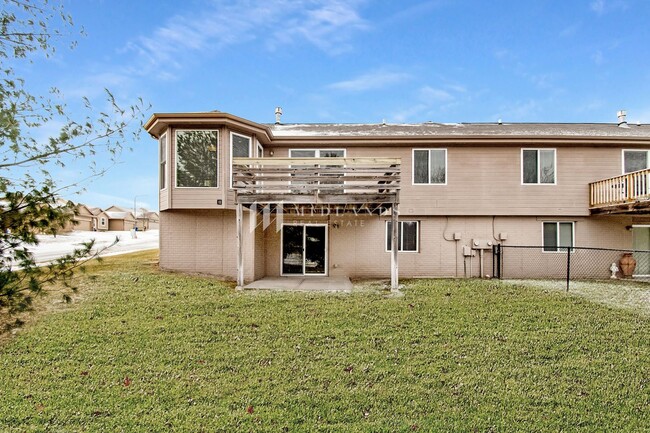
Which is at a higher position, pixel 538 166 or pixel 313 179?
pixel 538 166

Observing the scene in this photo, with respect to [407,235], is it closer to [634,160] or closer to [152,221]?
[634,160]

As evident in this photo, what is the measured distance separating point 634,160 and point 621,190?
2.14 m

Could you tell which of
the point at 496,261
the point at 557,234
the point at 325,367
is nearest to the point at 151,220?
the point at 496,261

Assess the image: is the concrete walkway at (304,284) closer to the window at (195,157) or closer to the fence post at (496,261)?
the window at (195,157)

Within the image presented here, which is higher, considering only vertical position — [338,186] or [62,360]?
[338,186]

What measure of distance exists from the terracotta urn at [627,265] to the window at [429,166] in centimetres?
690

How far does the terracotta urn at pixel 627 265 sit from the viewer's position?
11.4 metres

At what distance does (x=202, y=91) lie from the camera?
10109 mm

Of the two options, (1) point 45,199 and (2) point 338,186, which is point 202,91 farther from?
(1) point 45,199

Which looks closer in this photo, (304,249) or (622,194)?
(622,194)

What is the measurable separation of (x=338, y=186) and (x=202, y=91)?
531cm

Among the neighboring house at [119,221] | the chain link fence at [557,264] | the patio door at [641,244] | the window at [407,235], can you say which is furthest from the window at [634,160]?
the neighboring house at [119,221]

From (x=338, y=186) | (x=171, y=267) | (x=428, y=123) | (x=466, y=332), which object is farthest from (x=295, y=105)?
(x=466, y=332)

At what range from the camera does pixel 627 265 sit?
1137 centimetres
